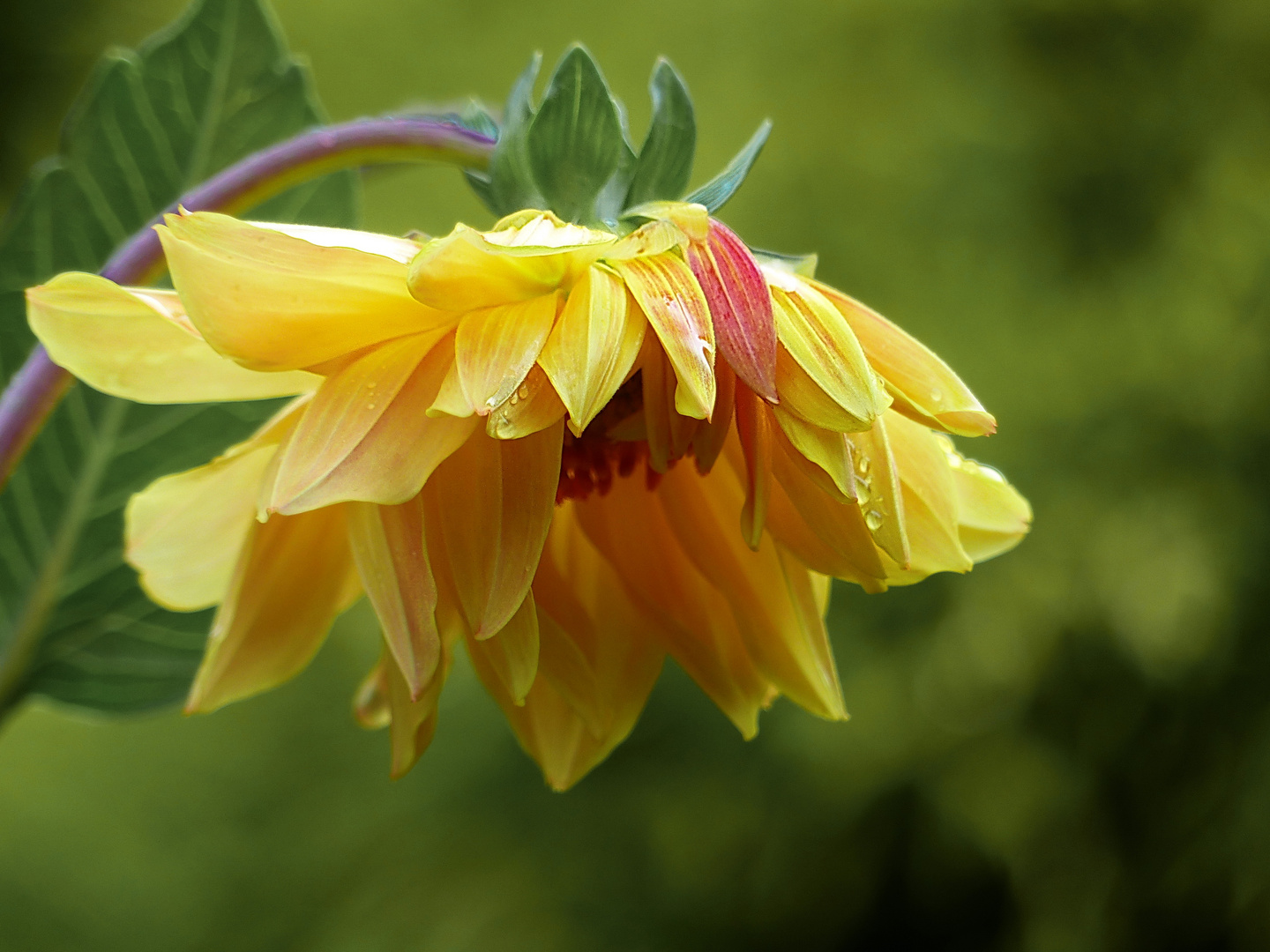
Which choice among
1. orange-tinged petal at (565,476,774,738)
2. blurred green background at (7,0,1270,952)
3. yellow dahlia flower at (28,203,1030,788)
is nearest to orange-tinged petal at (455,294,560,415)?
yellow dahlia flower at (28,203,1030,788)

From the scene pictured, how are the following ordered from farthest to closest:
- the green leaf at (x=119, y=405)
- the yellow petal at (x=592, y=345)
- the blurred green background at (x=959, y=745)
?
1. the blurred green background at (x=959, y=745)
2. the green leaf at (x=119, y=405)
3. the yellow petal at (x=592, y=345)

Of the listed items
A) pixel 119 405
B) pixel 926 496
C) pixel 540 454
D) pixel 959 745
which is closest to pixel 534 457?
pixel 540 454

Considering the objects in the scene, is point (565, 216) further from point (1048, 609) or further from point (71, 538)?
point (1048, 609)

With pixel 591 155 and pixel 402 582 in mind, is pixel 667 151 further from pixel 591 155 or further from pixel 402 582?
pixel 402 582

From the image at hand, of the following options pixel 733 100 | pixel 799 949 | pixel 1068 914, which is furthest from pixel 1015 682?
pixel 733 100

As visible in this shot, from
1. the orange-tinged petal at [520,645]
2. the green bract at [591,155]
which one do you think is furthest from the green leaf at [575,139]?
the orange-tinged petal at [520,645]

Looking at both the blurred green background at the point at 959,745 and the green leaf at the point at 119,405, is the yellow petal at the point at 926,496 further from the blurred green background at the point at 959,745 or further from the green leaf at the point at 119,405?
the blurred green background at the point at 959,745
